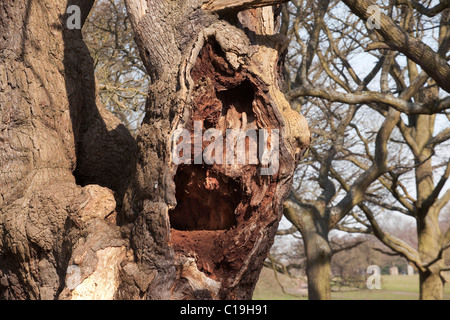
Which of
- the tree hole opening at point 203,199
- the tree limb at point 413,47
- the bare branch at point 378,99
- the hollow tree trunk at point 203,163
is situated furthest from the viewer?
the bare branch at point 378,99

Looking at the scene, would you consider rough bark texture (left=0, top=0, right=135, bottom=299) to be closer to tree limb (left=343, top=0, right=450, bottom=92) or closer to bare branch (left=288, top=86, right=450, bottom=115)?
tree limb (left=343, top=0, right=450, bottom=92)

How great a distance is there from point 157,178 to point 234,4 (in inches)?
49.2

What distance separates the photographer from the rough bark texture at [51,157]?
3.30 metres

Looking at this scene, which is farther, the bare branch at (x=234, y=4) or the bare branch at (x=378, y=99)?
the bare branch at (x=378, y=99)

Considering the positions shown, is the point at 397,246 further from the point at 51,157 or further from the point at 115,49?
the point at 51,157

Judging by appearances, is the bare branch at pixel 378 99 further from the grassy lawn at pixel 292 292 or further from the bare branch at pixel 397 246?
the grassy lawn at pixel 292 292

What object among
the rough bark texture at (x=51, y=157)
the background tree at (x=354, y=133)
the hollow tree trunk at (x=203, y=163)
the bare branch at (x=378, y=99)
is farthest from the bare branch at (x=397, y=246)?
the hollow tree trunk at (x=203, y=163)

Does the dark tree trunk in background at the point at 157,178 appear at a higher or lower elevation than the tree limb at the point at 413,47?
lower

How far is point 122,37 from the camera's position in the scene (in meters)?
8.80

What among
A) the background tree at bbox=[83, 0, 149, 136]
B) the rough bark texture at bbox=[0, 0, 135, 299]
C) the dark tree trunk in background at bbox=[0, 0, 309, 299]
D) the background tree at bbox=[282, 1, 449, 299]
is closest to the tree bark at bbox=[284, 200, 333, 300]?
the background tree at bbox=[282, 1, 449, 299]

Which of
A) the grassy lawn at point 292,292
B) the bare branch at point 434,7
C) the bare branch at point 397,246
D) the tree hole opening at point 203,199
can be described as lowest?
the grassy lawn at point 292,292

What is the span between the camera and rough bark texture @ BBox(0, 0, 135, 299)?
330 centimetres

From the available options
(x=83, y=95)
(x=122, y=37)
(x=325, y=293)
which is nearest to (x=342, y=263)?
(x=325, y=293)
